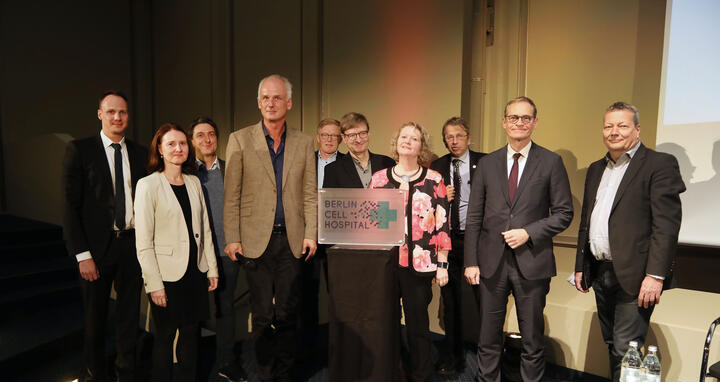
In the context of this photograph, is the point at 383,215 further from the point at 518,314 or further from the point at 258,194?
the point at 518,314

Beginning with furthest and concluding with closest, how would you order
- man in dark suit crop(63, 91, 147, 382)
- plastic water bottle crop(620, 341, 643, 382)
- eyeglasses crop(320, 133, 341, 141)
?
eyeglasses crop(320, 133, 341, 141), man in dark suit crop(63, 91, 147, 382), plastic water bottle crop(620, 341, 643, 382)

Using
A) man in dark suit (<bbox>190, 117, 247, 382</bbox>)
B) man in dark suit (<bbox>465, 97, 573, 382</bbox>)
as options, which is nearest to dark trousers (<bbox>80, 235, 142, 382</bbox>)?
man in dark suit (<bbox>190, 117, 247, 382</bbox>)

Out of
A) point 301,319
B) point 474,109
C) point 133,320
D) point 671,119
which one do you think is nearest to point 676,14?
point 671,119

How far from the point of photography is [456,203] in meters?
2.78

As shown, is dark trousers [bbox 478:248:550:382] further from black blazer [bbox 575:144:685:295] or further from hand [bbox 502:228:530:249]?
black blazer [bbox 575:144:685:295]

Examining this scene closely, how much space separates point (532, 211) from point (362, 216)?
0.86 metres

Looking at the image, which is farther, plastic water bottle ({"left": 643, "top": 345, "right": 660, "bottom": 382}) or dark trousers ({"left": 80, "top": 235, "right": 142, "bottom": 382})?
dark trousers ({"left": 80, "top": 235, "right": 142, "bottom": 382})

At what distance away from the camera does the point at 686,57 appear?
2.47 meters

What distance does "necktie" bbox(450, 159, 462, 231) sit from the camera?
2.77 meters

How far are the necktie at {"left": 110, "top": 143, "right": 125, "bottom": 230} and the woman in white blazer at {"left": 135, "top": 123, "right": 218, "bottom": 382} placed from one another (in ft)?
0.84

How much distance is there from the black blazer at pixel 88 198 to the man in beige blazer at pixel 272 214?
0.61 m

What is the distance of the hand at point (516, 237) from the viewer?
2.02m

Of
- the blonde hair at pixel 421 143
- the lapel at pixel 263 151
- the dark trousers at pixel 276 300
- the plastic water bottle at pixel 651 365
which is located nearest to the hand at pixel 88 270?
the dark trousers at pixel 276 300

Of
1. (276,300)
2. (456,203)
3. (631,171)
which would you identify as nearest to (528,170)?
(631,171)
